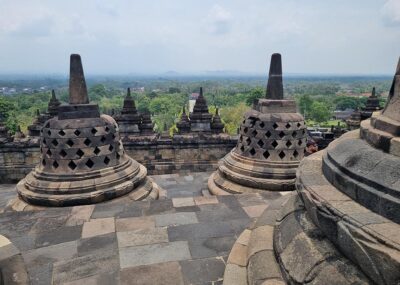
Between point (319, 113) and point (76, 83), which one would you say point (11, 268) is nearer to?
point (76, 83)

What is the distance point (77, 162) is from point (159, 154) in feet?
18.1

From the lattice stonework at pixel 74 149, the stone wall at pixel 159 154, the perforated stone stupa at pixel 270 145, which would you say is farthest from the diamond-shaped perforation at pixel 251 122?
the stone wall at pixel 159 154

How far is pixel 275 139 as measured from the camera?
6000mm

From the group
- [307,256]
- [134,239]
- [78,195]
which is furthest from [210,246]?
[78,195]

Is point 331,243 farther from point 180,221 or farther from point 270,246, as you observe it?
point 180,221

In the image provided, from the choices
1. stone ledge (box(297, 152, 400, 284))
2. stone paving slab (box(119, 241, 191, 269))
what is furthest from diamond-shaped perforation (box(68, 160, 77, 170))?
stone ledge (box(297, 152, 400, 284))

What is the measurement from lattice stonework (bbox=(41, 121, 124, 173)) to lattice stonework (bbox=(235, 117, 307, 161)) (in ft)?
9.19

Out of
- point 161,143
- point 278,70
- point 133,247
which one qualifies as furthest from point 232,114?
point 133,247

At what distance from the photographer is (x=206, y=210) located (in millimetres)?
4500

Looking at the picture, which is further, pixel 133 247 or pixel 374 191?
pixel 133 247

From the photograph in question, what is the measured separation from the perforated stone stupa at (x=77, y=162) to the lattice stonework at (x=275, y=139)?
2.38 m

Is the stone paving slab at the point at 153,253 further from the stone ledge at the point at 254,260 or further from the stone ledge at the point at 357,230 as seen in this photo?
the stone ledge at the point at 357,230

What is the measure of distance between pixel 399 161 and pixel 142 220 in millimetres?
3064

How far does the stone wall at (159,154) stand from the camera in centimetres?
1039
